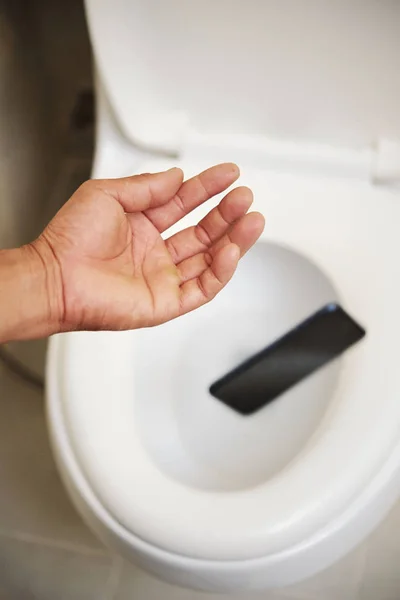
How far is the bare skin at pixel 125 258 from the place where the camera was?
0.50m

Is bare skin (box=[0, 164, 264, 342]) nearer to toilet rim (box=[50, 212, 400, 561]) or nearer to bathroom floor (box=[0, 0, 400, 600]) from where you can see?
toilet rim (box=[50, 212, 400, 561])

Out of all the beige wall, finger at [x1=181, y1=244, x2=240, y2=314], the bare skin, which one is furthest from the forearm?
the beige wall

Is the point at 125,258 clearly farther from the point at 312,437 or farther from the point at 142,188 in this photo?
the point at 312,437

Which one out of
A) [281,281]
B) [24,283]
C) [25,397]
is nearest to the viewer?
[24,283]

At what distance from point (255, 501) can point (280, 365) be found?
0.70 feet

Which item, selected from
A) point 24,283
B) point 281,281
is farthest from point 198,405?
point 24,283

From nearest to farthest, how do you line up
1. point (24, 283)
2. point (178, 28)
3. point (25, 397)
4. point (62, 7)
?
point (24, 283)
point (178, 28)
point (62, 7)
point (25, 397)

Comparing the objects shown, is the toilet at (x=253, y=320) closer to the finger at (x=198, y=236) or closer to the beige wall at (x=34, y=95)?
the finger at (x=198, y=236)

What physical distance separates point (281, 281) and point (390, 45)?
277mm

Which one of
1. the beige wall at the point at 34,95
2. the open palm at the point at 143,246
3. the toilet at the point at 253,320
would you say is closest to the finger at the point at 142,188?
the open palm at the point at 143,246

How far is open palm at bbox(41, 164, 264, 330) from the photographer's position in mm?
522

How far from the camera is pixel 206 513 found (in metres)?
0.52

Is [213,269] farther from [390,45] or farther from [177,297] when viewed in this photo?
[390,45]

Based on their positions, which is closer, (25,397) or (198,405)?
(198,405)
